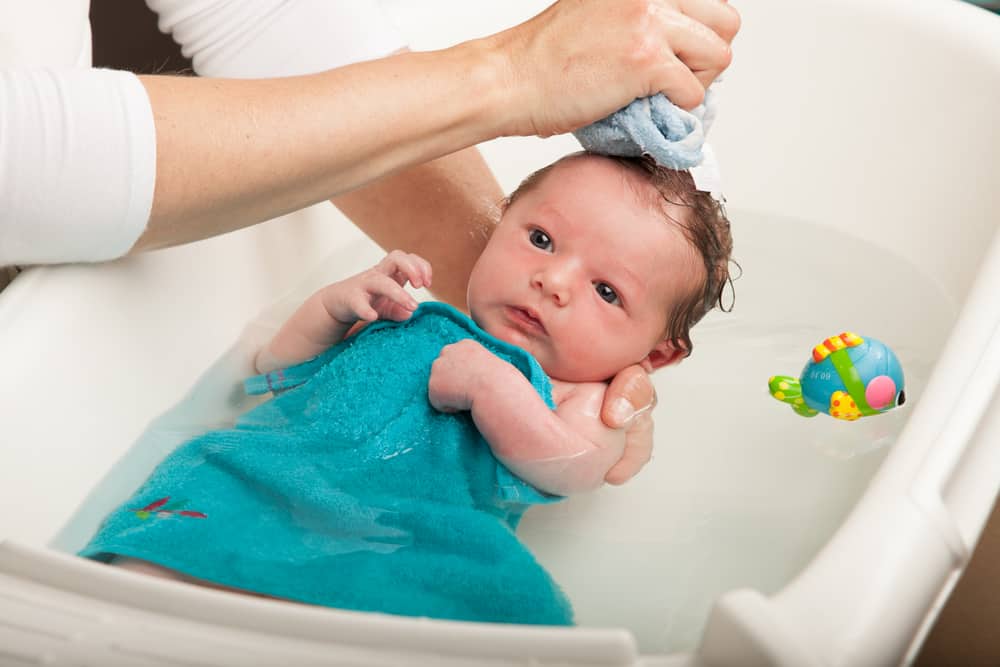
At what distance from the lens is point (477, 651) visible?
70 cm

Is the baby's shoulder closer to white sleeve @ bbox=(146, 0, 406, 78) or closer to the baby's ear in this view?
the baby's ear

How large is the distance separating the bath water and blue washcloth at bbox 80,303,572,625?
10cm

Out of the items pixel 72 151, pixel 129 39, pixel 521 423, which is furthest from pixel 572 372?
pixel 129 39

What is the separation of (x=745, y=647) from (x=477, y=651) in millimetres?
168

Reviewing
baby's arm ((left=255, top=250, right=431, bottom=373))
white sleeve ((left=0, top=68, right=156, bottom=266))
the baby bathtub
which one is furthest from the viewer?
baby's arm ((left=255, top=250, right=431, bottom=373))

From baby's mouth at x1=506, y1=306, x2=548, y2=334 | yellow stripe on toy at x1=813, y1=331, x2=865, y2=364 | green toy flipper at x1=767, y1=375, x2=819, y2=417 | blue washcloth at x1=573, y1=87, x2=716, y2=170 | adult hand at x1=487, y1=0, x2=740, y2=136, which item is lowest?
baby's mouth at x1=506, y1=306, x2=548, y2=334

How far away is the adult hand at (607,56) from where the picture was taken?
1.10 m

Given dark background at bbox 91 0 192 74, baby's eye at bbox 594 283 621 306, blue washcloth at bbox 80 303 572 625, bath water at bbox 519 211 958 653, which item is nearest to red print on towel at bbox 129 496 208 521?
blue washcloth at bbox 80 303 572 625

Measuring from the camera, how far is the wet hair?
1.21 m

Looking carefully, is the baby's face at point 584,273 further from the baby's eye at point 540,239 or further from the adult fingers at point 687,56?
the adult fingers at point 687,56

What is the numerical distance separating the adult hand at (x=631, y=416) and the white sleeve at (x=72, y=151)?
0.52m

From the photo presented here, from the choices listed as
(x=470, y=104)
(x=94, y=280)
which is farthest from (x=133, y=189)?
(x=470, y=104)

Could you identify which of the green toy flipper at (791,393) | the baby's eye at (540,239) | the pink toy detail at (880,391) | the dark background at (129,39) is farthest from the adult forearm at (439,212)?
the dark background at (129,39)

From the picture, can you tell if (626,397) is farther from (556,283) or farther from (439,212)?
(439,212)
